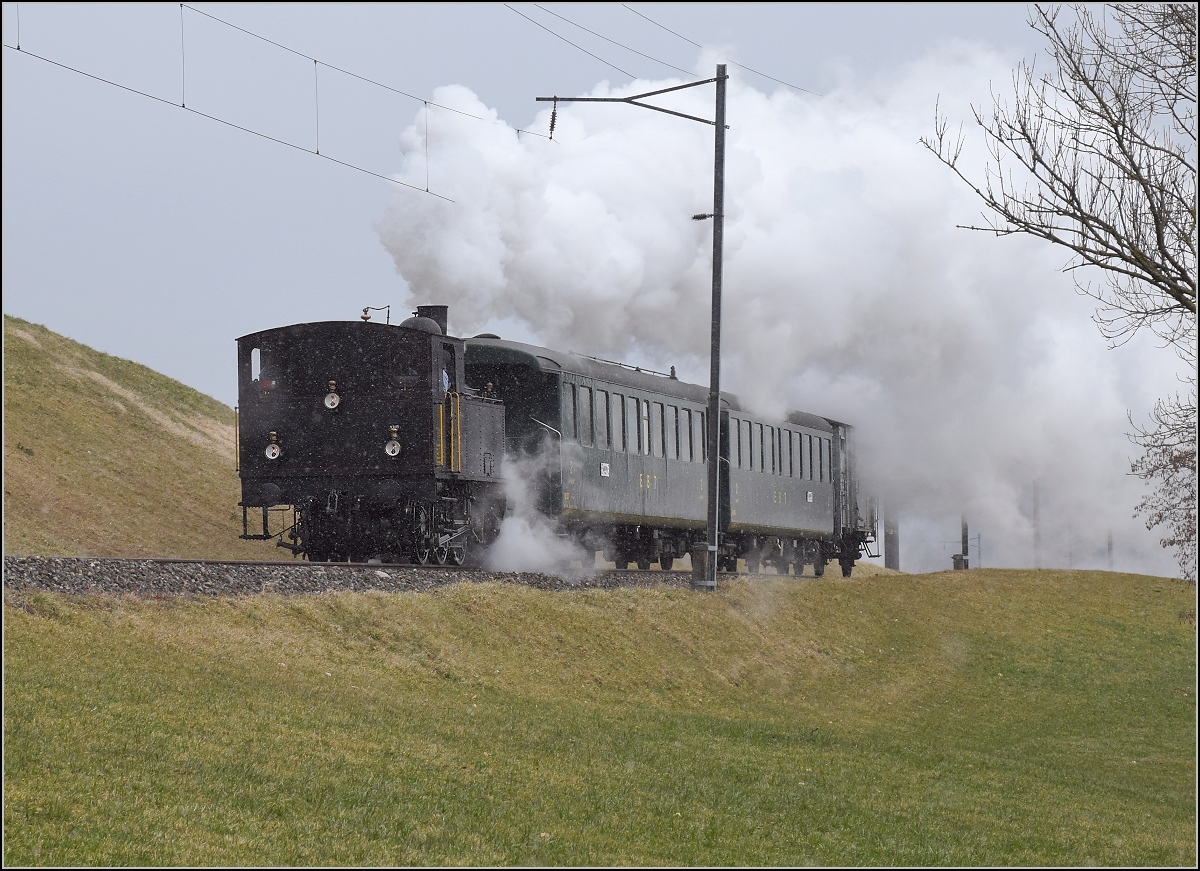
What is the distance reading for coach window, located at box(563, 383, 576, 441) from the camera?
76.9ft

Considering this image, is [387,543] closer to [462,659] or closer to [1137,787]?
[462,659]

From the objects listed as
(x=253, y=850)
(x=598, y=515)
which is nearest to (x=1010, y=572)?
(x=598, y=515)

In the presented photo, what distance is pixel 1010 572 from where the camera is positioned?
3572 centimetres

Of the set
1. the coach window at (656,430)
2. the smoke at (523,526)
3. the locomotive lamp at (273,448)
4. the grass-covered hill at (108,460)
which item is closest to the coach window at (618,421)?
the coach window at (656,430)

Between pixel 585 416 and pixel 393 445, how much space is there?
4.39 meters

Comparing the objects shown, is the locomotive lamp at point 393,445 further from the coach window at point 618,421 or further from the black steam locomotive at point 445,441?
the coach window at point 618,421

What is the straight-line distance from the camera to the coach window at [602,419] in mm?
24781

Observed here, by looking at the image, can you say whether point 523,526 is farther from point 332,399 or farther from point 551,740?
point 551,740

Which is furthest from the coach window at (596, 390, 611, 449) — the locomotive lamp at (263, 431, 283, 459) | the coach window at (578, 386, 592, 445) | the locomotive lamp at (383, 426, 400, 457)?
the locomotive lamp at (263, 431, 283, 459)

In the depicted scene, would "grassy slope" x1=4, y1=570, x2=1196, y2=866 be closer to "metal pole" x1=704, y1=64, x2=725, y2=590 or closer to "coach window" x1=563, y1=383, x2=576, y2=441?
"metal pole" x1=704, y1=64, x2=725, y2=590

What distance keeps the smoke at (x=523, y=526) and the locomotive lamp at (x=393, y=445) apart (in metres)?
2.73

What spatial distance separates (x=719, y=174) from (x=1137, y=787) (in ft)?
38.8

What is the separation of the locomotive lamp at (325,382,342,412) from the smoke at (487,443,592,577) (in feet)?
10.8

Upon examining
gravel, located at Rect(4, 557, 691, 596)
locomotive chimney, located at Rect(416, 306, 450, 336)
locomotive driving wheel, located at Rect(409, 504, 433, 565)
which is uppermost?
locomotive chimney, located at Rect(416, 306, 450, 336)
